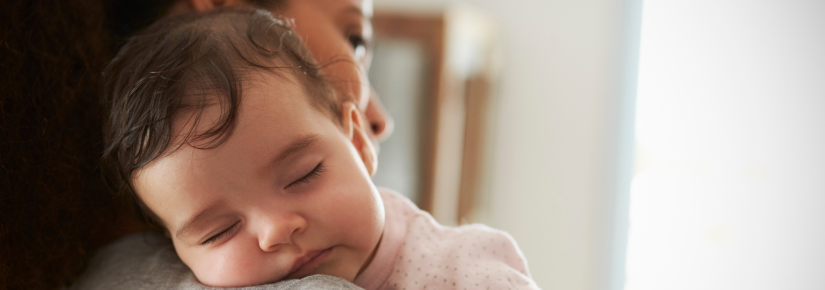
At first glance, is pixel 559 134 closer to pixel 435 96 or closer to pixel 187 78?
pixel 435 96

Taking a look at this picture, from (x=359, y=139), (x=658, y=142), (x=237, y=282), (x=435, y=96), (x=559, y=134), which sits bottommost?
(x=559, y=134)

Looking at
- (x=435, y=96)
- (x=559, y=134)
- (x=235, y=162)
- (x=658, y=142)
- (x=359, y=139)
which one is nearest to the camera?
(x=235, y=162)

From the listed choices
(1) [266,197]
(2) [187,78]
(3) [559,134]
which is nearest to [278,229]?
(1) [266,197]

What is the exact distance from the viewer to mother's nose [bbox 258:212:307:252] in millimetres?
500

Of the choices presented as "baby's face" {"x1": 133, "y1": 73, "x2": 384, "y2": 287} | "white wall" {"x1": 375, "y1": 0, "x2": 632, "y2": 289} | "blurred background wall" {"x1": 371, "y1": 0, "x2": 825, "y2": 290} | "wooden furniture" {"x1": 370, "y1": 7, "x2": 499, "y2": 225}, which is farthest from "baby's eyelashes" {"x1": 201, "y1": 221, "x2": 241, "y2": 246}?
"white wall" {"x1": 375, "y1": 0, "x2": 632, "y2": 289}

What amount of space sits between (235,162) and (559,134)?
228 centimetres

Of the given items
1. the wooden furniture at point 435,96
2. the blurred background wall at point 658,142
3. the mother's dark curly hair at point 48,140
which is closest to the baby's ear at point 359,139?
the mother's dark curly hair at point 48,140

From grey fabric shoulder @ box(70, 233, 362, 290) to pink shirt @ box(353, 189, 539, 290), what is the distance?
0.50 feet

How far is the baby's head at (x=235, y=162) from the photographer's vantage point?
50 cm

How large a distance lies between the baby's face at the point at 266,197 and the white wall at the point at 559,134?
2087mm

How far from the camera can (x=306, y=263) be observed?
54cm

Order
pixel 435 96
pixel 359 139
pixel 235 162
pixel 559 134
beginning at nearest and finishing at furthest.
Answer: pixel 235 162, pixel 359 139, pixel 435 96, pixel 559 134

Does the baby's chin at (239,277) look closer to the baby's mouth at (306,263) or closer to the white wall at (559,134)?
the baby's mouth at (306,263)

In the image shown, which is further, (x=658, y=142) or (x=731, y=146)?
(x=658, y=142)
